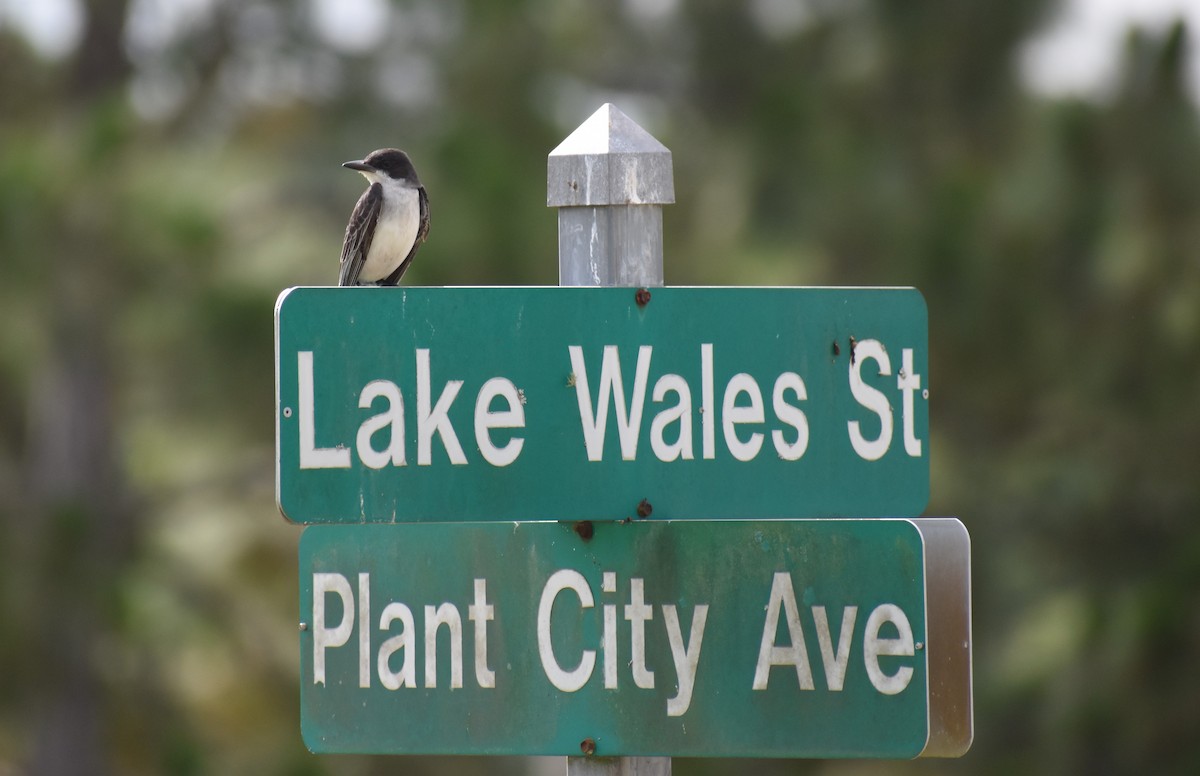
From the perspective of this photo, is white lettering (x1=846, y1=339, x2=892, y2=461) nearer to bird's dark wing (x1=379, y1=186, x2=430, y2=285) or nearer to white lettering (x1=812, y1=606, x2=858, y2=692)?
white lettering (x1=812, y1=606, x2=858, y2=692)

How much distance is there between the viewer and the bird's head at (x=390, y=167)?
12.0ft

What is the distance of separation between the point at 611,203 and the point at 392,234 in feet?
5.17

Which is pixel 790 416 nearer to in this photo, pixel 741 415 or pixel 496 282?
pixel 741 415

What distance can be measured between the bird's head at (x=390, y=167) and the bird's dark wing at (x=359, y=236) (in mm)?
186

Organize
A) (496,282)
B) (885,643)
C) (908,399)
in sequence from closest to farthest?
1. (885,643)
2. (908,399)
3. (496,282)

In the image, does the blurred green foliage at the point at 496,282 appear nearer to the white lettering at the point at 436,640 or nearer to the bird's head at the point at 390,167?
the bird's head at the point at 390,167

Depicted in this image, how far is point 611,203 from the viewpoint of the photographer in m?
1.96

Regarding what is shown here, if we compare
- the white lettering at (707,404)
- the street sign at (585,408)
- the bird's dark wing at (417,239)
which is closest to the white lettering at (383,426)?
the street sign at (585,408)

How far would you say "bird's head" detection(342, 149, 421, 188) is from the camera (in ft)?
12.0

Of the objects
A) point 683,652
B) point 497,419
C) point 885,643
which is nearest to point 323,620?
point 497,419

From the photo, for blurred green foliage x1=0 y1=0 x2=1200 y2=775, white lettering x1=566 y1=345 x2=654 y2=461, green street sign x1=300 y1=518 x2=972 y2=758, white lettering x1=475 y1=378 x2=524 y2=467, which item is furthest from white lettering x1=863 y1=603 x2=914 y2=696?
blurred green foliage x1=0 y1=0 x2=1200 y2=775

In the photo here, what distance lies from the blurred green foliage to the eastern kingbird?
6.39ft

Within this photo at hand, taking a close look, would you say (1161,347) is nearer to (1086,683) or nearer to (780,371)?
(1086,683)

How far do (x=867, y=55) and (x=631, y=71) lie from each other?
2313mm
